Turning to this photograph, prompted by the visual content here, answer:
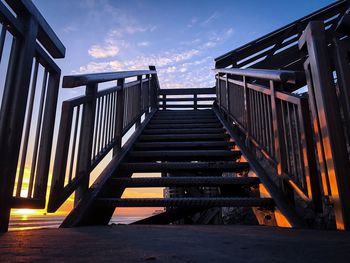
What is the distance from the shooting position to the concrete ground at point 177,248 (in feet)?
3.26

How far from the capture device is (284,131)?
244cm

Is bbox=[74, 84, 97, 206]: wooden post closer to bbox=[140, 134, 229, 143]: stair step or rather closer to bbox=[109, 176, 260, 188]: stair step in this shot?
bbox=[109, 176, 260, 188]: stair step

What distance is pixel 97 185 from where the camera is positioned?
2.61m

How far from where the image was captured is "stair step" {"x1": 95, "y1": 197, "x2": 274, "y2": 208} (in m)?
2.30

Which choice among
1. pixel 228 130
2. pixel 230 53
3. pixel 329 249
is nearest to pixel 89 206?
pixel 329 249

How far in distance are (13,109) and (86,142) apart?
990mm

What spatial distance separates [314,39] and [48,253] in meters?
2.02

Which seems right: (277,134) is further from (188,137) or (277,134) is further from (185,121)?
(185,121)

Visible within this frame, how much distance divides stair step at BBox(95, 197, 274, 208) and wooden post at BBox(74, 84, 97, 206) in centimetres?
23

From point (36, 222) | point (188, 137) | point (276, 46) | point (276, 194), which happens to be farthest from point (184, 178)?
point (36, 222)

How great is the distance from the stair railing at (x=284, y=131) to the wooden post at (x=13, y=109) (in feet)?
6.15

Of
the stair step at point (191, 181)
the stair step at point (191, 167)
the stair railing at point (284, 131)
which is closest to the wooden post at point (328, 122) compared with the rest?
the stair railing at point (284, 131)

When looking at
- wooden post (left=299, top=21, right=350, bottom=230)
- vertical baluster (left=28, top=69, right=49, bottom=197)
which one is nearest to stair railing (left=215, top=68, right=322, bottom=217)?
wooden post (left=299, top=21, right=350, bottom=230)

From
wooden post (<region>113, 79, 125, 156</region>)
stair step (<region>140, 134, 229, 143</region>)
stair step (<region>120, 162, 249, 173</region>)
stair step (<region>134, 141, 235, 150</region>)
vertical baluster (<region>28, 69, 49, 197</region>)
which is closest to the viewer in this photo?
vertical baluster (<region>28, 69, 49, 197</region>)
